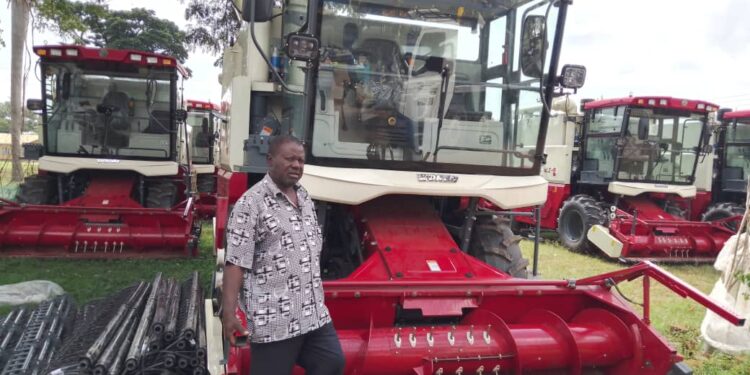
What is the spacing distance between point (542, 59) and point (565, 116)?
639 cm

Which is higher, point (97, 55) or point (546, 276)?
point (97, 55)

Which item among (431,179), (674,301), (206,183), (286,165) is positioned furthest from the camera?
(206,183)

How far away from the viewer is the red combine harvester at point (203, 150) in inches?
455

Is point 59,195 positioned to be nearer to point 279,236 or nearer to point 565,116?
point 279,236

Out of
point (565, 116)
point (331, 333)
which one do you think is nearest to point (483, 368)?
point (331, 333)

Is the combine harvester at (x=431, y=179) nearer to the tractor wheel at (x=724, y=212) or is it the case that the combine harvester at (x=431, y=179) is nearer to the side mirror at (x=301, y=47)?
the side mirror at (x=301, y=47)

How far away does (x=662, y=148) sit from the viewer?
32.3 feet

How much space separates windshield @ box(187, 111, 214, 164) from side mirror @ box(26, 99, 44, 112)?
4552 mm

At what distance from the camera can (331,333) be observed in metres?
2.73

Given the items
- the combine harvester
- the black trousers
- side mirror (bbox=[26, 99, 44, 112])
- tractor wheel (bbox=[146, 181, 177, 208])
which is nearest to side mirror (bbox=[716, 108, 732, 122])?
the combine harvester

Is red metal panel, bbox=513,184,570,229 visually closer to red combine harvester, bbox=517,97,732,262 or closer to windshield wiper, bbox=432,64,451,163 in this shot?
red combine harvester, bbox=517,97,732,262

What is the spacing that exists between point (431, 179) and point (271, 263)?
185cm

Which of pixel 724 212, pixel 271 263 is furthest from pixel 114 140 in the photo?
pixel 724 212

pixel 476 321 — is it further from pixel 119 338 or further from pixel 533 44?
pixel 119 338
